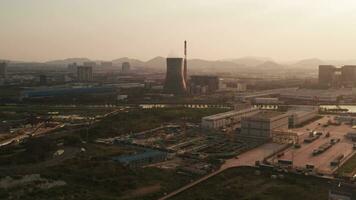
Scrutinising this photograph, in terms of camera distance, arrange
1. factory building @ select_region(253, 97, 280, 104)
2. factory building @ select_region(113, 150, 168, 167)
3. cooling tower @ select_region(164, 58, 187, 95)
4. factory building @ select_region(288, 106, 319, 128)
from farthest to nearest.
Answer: cooling tower @ select_region(164, 58, 187, 95) < factory building @ select_region(253, 97, 280, 104) < factory building @ select_region(288, 106, 319, 128) < factory building @ select_region(113, 150, 168, 167)

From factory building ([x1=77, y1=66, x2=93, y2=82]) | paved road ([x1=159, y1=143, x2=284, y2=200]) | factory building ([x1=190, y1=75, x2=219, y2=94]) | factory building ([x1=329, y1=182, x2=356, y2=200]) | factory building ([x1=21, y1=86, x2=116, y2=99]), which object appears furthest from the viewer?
factory building ([x1=77, y1=66, x2=93, y2=82])

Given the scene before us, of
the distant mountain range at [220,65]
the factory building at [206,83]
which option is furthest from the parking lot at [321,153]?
the distant mountain range at [220,65]

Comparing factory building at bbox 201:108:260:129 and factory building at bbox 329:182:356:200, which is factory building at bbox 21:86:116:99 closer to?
factory building at bbox 201:108:260:129

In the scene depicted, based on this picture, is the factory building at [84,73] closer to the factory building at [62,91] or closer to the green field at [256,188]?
the factory building at [62,91]

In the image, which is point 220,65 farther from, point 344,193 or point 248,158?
point 344,193

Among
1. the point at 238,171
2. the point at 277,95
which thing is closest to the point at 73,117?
the point at 238,171

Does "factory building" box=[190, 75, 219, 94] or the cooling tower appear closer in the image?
the cooling tower

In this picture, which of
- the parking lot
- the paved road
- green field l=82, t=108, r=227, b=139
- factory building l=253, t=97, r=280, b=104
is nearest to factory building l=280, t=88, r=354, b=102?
factory building l=253, t=97, r=280, b=104
